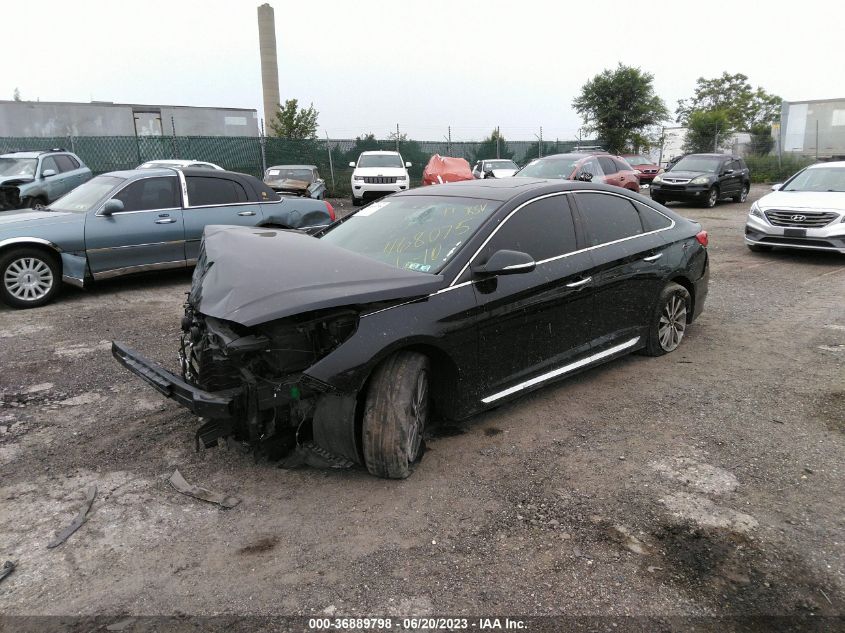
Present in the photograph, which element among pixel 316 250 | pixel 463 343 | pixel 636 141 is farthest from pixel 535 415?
pixel 636 141

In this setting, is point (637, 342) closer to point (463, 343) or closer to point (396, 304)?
point (463, 343)

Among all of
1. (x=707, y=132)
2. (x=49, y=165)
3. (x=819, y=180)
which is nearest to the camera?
(x=819, y=180)

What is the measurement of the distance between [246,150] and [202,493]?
21.8 m

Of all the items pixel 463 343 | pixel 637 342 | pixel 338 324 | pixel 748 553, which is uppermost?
pixel 338 324

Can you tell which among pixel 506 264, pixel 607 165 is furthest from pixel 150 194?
pixel 607 165

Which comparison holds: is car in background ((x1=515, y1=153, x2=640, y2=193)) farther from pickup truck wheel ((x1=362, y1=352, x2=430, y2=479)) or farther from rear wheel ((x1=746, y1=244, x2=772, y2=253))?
pickup truck wheel ((x1=362, y1=352, x2=430, y2=479))

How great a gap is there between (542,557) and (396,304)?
1485 millimetres

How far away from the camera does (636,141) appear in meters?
34.9

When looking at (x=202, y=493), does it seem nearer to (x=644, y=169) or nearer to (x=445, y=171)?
(x=445, y=171)

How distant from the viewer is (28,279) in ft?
24.2

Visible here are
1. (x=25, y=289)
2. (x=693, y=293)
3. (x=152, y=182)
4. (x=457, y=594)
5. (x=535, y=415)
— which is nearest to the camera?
(x=457, y=594)

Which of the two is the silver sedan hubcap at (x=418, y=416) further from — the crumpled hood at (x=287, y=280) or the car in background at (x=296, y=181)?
the car in background at (x=296, y=181)

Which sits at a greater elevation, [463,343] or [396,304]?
[396,304]

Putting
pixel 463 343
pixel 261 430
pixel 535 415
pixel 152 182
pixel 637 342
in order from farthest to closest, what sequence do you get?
pixel 152 182 → pixel 637 342 → pixel 535 415 → pixel 463 343 → pixel 261 430
